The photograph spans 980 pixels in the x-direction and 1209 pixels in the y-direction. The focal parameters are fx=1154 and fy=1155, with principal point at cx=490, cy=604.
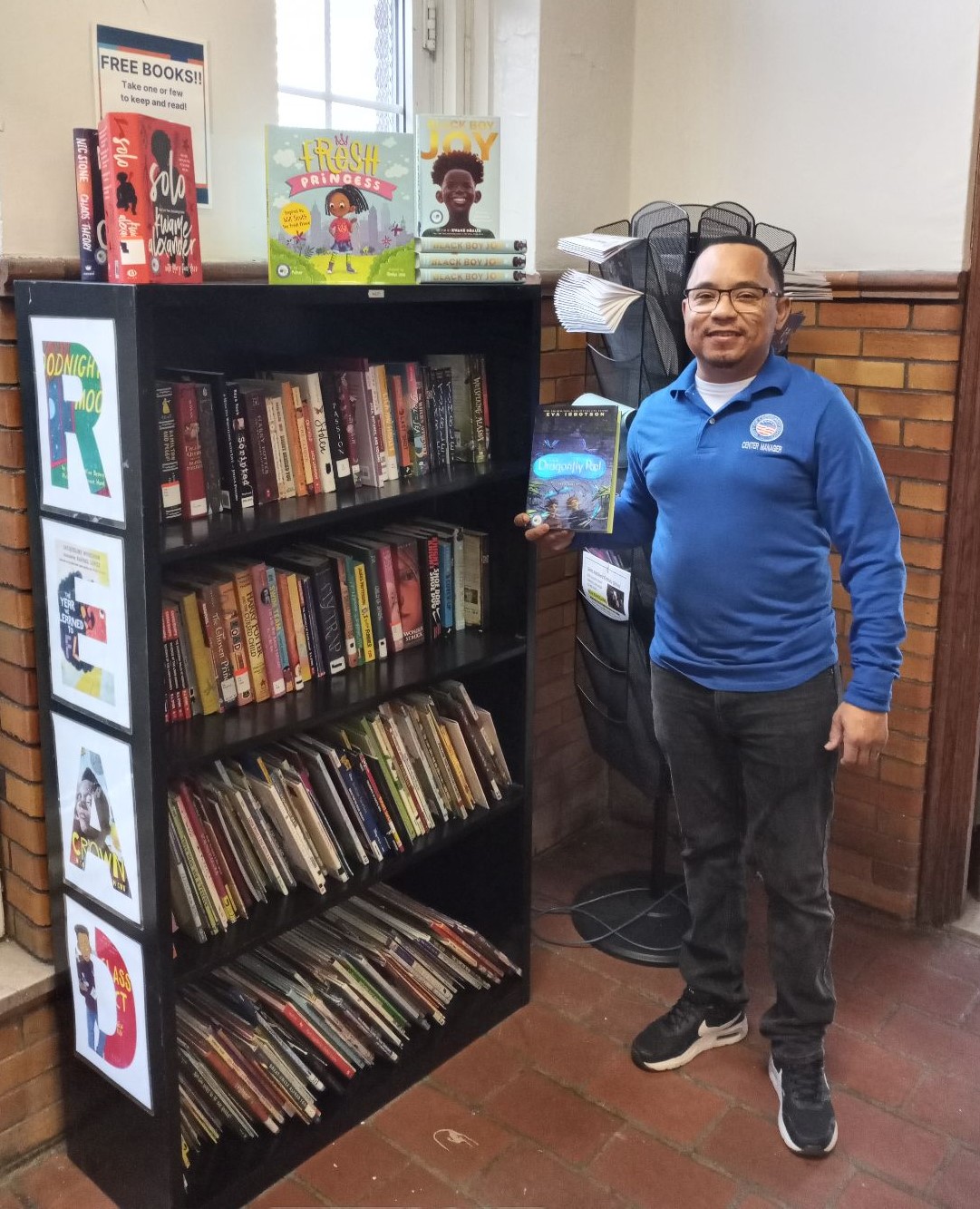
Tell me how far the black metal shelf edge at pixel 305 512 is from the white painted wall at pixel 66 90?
0.49 meters

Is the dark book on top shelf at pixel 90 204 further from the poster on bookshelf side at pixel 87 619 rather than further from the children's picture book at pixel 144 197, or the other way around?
the poster on bookshelf side at pixel 87 619

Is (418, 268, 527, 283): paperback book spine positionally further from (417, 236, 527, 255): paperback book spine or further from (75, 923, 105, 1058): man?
(75, 923, 105, 1058): man

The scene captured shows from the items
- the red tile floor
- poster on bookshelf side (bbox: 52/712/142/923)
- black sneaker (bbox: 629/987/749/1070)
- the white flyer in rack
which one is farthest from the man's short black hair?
the red tile floor

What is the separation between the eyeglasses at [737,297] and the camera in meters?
1.85

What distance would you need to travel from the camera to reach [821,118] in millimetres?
2555

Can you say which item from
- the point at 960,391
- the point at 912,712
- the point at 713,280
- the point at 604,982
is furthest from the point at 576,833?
the point at 713,280

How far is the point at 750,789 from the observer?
6.73 feet

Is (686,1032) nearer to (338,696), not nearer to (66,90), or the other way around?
(338,696)

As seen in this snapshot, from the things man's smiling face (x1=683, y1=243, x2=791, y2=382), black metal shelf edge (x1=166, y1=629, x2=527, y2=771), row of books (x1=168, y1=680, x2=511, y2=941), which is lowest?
row of books (x1=168, y1=680, x2=511, y2=941)

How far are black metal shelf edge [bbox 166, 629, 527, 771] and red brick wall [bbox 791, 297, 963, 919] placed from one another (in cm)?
96

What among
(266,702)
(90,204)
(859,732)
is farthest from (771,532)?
(90,204)

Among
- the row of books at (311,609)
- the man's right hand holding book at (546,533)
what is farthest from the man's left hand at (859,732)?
the row of books at (311,609)

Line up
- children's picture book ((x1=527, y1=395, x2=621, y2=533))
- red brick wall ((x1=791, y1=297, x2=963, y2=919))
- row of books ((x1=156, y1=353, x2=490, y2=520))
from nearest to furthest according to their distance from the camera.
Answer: row of books ((x1=156, y1=353, x2=490, y2=520)) → children's picture book ((x1=527, y1=395, x2=621, y2=533)) → red brick wall ((x1=791, y1=297, x2=963, y2=919))

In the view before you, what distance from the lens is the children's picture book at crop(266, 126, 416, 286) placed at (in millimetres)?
1812
